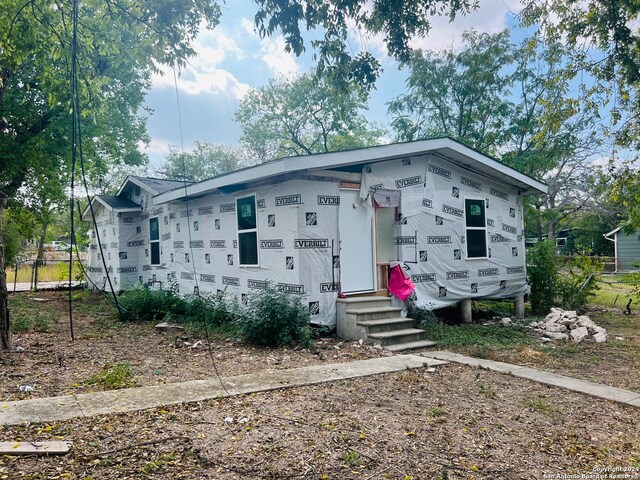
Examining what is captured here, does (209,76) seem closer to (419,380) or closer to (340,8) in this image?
(340,8)

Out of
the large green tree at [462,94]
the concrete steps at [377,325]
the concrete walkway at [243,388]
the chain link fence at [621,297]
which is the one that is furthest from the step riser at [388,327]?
the large green tree at [462,94]

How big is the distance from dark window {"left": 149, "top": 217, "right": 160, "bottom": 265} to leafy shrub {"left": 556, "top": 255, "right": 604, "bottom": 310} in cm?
1144

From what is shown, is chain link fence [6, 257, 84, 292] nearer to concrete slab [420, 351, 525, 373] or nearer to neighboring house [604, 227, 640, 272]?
concrete slab [420, 351, 525, 373]

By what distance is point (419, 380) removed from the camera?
17.1ft

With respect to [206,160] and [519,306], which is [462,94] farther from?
[206,160]

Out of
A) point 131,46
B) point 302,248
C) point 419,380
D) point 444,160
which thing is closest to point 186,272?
point 302,248

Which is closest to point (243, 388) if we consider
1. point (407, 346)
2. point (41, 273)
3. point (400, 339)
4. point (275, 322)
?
point (275, 322)

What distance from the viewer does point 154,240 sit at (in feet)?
45.4

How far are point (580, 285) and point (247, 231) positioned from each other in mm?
8548

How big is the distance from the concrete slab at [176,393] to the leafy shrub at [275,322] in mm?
1340

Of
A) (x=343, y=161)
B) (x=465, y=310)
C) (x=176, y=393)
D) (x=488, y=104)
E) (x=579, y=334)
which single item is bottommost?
(x=579, y=334)

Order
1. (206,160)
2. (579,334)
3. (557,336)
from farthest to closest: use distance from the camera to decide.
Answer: (206,160), (557,336), (579,334)

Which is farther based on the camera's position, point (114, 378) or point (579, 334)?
point (579, 334)

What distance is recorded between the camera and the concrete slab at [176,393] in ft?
12.4
